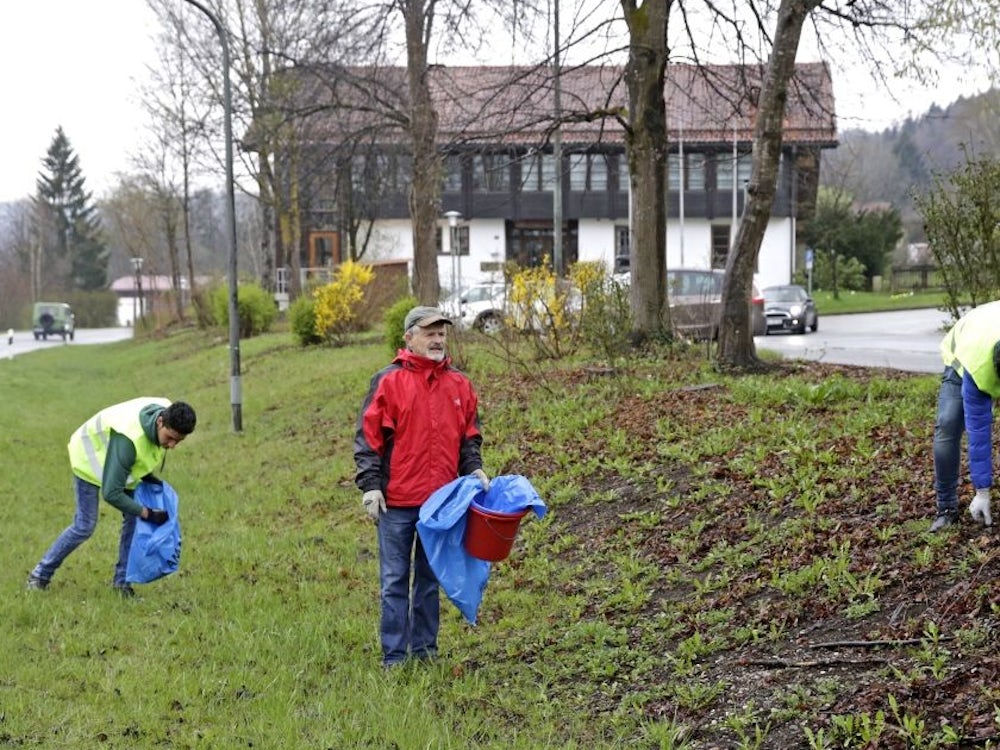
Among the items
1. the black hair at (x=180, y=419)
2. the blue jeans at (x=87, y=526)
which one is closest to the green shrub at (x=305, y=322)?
the blue jeans at (x=87, y=526)

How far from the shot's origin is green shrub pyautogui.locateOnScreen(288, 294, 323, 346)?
2686 cm

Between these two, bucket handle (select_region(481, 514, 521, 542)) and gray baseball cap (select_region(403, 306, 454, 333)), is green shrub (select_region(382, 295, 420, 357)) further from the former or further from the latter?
bucket handle (select_region(481, 514, 521, 542))

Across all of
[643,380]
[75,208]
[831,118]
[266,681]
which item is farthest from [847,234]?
[75,208]

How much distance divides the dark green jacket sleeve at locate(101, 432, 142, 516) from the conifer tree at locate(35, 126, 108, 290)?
292ft

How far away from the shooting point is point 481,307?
25766 mm

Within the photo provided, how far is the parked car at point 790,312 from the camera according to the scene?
3097 centimetres

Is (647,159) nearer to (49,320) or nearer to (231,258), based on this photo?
(231,258)

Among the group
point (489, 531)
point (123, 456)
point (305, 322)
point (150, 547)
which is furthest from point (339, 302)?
point (489, 531)

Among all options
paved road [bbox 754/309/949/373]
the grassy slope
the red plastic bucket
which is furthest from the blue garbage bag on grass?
paved road [bbox 754/309/949/373]

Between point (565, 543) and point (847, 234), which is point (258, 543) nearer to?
point (565, 543)

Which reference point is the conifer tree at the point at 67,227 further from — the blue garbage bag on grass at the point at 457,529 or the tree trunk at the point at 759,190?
the blue garbage bag on grass at the point at 457,529

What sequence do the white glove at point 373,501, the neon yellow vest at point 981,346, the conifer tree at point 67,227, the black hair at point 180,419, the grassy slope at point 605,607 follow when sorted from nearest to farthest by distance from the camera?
the grassy slope at point 605,607 < the neon yellow vest at point 981,346 < the white glove at point 373,501 < the black hair at point 180,419 < the conifer tree at point 67,227

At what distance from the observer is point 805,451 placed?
8.09 metres

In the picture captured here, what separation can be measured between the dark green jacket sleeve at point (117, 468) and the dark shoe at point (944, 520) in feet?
15.1
